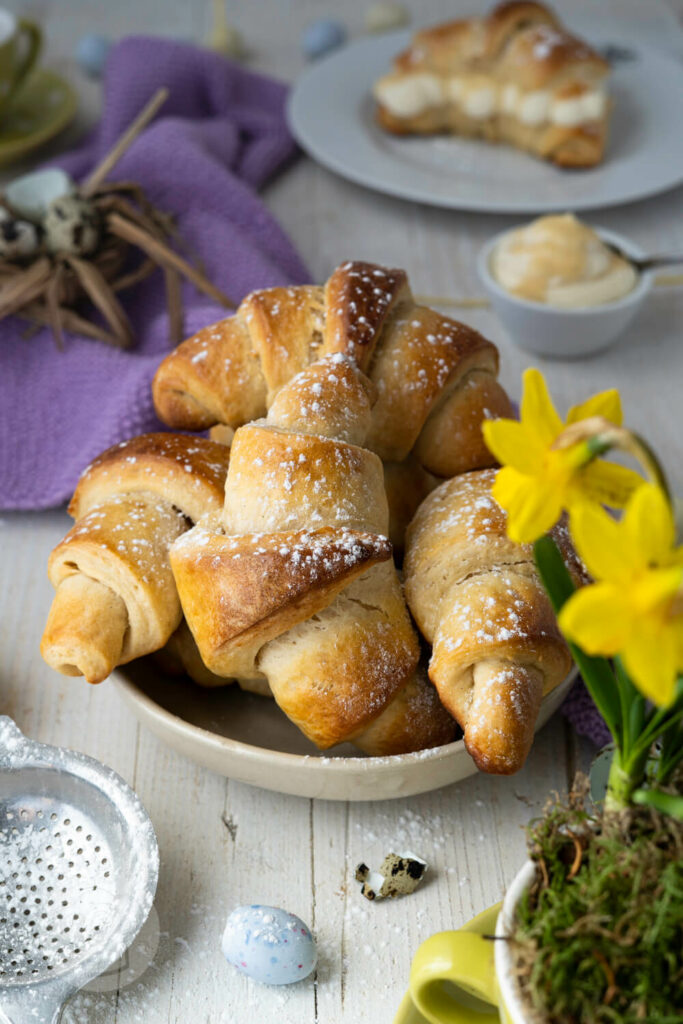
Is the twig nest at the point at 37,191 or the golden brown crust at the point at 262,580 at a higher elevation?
the twig nest at the point at 37,191

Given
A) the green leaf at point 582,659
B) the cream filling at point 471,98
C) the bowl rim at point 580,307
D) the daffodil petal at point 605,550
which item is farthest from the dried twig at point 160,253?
the daffodil petal at point 605,550

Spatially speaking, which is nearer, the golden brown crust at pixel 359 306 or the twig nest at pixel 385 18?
the golden brown crust at pixel 359 306

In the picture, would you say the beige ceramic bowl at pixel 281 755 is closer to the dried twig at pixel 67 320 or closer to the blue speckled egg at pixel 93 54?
the dried twig at pixel 67 320

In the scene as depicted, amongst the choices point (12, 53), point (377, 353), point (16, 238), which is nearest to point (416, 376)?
point (377, 353)

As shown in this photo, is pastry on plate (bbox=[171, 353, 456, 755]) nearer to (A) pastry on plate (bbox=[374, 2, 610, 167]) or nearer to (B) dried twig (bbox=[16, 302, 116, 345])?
(B) dried twig (bbox=[16, 302, 116, 345])

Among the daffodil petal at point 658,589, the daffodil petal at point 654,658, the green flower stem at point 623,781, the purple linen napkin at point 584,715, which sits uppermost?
the daffodil petal at point 658,589

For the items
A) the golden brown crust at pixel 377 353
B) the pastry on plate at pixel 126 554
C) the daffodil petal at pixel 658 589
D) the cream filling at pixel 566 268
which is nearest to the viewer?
the daffodil petal at pixel 658 589

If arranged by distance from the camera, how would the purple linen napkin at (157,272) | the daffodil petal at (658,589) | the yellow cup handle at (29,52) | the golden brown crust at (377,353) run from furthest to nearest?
the yellow cup handle at (29,52), the purple linen napkin at (157,272), the golden brown crust at (377,353), the daffodil petal at (658,589)

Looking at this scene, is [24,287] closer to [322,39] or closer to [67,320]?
[67,320]
